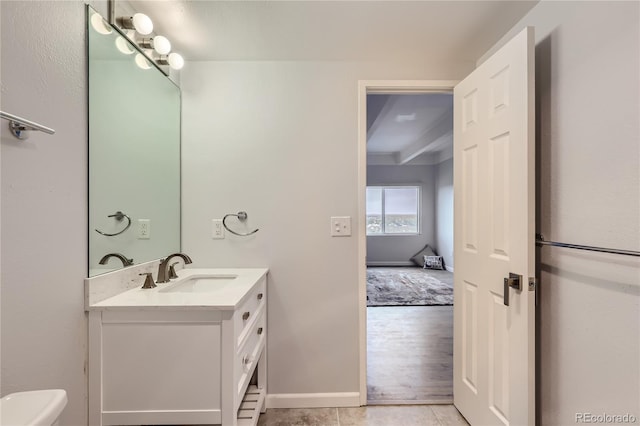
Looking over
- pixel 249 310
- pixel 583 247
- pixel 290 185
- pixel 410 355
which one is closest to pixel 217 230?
pixel 290 185

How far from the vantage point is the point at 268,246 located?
190 centimetres

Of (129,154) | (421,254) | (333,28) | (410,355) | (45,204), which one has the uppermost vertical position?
(333,28)

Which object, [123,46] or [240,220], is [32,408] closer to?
[240,220]

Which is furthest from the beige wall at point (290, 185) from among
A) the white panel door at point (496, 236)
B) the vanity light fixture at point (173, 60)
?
the white panel door at point (496, 236)

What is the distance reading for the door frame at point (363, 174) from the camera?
1.89 metres

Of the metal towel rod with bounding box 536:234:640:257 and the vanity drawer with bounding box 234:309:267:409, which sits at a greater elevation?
the metal towel rod with bounding box 536:234:640:257

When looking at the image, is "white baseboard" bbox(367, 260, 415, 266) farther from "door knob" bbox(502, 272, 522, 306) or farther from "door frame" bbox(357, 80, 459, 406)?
"door knob" bbox(502, 272, 522, 306)

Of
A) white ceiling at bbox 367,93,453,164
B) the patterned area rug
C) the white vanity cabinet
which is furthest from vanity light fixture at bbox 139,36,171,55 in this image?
the patterned area rug

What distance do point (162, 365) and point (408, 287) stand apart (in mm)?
4368

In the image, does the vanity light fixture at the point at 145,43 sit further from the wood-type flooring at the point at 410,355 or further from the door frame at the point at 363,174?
the wood-type flooring at the point at 410,355

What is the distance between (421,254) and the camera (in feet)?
22.4

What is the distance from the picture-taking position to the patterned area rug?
4.14 m

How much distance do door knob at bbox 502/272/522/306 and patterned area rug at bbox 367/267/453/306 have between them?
2776 mm

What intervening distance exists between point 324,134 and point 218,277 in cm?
112
